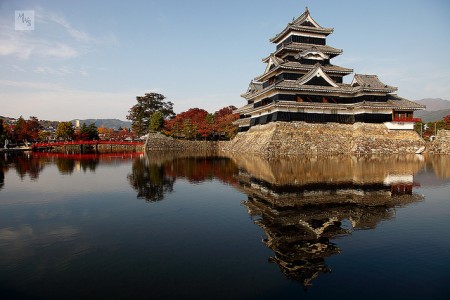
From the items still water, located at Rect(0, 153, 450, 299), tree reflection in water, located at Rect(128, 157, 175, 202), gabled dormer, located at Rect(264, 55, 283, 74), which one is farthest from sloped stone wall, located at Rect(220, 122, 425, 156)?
still water, located at Rect(0, 153, 450, 299)

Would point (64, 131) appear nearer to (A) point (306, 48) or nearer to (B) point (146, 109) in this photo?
(B) point (146, 109)

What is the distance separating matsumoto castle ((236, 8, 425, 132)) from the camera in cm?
4372

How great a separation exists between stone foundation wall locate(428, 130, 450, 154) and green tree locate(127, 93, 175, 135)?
67038 millimetres

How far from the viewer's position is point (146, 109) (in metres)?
87.7

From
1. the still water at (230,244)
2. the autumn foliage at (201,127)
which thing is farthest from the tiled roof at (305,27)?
the still water at (230,244)

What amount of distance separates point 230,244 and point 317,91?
132 ft

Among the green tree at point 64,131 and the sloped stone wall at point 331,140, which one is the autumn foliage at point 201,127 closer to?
the sloped stone wall at point 331,140

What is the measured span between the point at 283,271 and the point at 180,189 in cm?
1155

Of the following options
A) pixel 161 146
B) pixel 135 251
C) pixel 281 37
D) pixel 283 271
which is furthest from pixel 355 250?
pixel 161 146

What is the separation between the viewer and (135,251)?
25.2ft

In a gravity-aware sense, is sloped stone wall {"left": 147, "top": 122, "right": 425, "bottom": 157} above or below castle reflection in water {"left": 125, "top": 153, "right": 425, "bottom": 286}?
above

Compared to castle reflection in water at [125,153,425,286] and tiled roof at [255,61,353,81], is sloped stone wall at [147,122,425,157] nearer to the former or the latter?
tiled roof at [255,61,353,81]

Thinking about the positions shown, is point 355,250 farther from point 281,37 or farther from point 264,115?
point 281,37

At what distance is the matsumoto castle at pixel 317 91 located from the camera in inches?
1721
